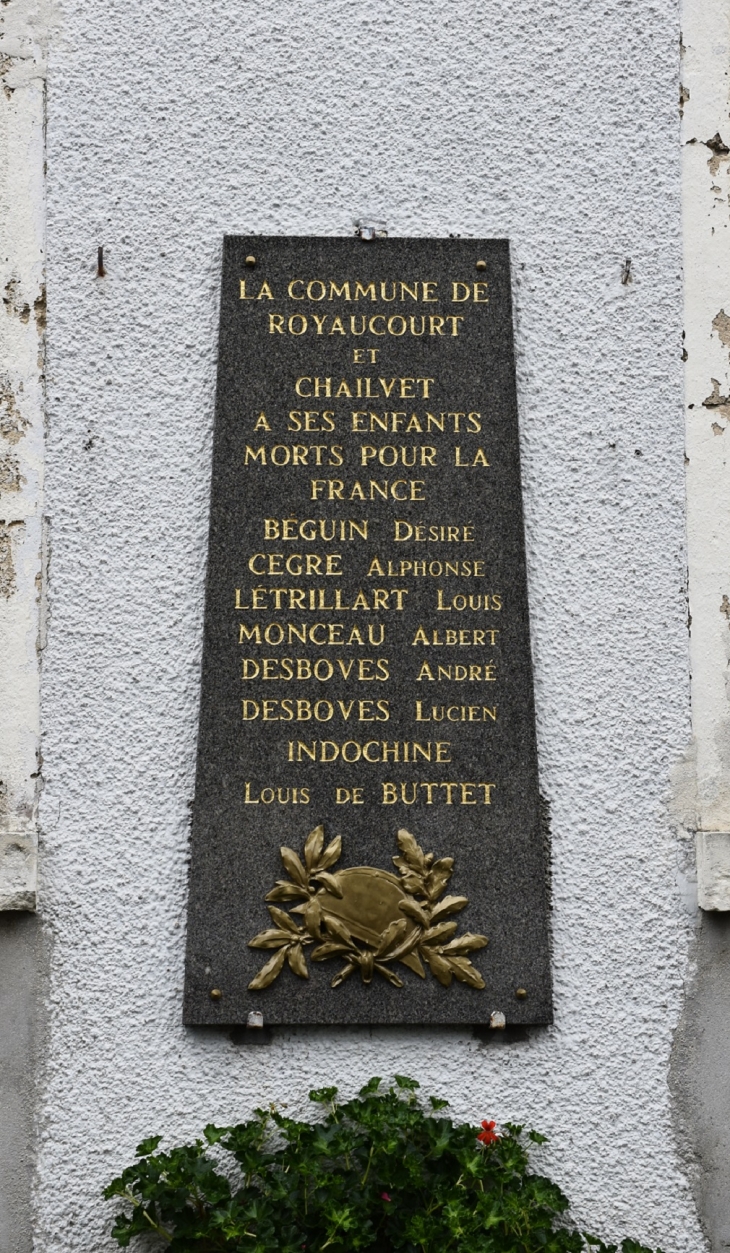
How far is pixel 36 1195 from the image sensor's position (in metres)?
3.66

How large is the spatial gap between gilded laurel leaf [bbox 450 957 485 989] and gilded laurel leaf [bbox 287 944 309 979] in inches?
15.9

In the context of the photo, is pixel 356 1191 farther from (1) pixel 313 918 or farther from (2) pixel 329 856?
(2) pixel 329 856

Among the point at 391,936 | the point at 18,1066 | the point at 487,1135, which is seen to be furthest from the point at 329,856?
the point at 18,1066

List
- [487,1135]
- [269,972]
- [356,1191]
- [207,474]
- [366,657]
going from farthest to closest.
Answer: [207,474]
[366,657]
[269,972]
[487,1135]
[356,1191]

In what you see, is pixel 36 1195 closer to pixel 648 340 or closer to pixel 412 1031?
pixel 412 1031

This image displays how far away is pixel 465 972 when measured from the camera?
12.0 feet

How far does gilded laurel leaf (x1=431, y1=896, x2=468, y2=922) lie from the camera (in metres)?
3.70

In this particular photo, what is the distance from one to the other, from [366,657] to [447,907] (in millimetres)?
734

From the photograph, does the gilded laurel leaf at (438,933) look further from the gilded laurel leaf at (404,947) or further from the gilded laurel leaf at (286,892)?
the gilded laurel leaf at (286,892)

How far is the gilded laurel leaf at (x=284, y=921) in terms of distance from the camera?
3686 mm

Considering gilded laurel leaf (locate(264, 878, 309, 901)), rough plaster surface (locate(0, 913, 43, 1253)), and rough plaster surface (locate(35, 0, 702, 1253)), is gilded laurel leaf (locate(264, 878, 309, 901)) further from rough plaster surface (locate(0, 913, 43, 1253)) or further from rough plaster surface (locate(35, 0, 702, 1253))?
rough plaster surface (locate(0, 913, 43, 1253))

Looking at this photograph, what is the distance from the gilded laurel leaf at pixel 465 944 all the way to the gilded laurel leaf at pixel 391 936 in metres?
0.13

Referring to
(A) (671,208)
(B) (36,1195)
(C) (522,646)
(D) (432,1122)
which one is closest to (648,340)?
(A) (671,208)

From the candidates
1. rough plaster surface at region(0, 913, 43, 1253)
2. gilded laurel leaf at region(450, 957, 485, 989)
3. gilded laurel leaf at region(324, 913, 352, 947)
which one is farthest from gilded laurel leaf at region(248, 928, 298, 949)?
rough plaster surface at region(0, 913, 43, 1253)
